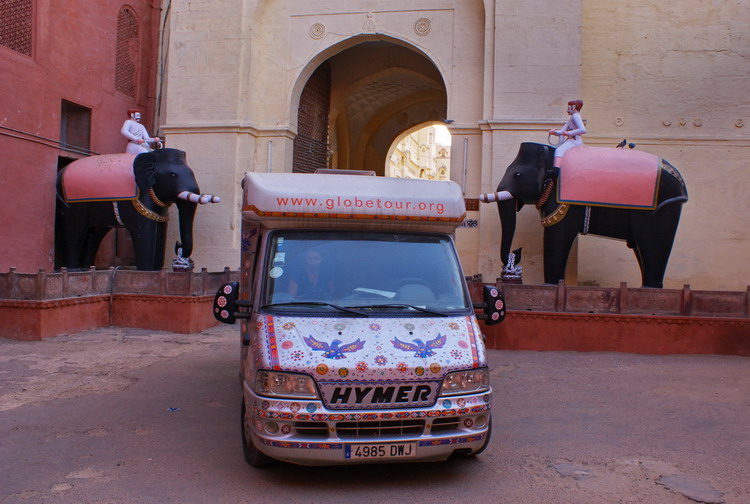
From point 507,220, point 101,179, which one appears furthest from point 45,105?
point 507,220

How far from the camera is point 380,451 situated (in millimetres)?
4352

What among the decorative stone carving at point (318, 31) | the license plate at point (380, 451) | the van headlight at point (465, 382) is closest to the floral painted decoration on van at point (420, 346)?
the van headlight at point (465, 382)

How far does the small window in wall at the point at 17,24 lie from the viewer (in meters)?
12.9

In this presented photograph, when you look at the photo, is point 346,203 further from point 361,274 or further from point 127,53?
point 127,53

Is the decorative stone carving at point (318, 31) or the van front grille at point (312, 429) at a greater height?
the decorative stone carving at point (318, 31)

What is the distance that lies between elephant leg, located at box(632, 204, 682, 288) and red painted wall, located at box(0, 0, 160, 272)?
1142cm

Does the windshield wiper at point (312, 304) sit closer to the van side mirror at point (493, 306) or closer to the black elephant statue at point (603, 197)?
the van side mirror at point (493, 306)

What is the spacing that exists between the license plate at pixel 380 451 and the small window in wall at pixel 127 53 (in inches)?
567

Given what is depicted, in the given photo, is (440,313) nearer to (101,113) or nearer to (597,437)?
(597,437)

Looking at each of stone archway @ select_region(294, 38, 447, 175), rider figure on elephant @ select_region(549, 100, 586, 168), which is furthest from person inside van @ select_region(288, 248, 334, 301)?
stone archway @ select_region(294, 38, 447, 175)

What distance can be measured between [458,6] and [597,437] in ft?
35.7

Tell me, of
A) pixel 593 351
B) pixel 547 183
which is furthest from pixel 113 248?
pixel 593 351

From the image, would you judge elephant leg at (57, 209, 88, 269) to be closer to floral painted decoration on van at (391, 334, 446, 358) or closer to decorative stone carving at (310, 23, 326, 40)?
decorative stone carving at (310, 23, 326, 40)

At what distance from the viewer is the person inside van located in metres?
4.96
